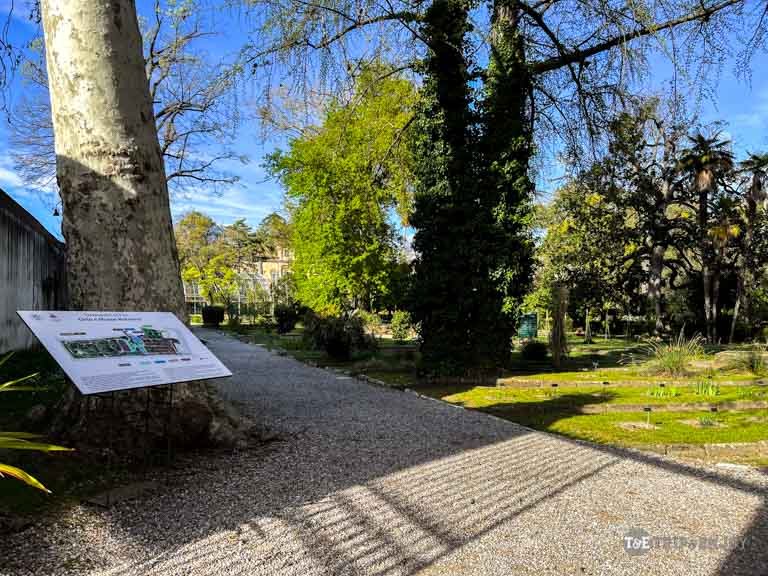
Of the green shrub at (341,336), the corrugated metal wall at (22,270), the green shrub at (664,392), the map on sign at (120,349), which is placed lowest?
the green shrub at (664,392)

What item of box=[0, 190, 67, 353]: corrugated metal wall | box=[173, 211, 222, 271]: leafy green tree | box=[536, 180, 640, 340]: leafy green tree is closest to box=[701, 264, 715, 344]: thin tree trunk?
box=[536, 180, 640, 340]: leafy green tree

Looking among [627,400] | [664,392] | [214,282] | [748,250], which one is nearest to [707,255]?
[748,250]

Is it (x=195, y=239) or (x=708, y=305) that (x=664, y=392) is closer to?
(x=708, y=305)

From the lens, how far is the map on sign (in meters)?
3.16

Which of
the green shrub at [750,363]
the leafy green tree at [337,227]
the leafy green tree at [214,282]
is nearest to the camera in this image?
the green shrub at [750,363]

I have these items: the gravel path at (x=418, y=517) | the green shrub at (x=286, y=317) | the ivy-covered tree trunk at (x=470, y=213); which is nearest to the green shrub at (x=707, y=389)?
the gravel path at (x=418, y=517)

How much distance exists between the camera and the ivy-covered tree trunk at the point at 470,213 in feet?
32.8

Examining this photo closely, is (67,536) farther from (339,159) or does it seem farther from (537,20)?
(339,159)

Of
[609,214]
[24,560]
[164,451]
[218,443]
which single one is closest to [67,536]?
[24,560]

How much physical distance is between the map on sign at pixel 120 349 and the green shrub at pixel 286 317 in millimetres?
20188

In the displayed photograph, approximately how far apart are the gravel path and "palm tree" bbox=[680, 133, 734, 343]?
65.0ft

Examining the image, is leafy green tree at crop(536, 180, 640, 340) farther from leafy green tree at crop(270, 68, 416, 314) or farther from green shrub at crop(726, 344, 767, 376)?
green shrub at crop(726, 344, 767, 376)

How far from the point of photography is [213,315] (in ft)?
102

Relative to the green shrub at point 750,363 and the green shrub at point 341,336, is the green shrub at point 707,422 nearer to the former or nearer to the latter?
the green shrub at point 750,363
